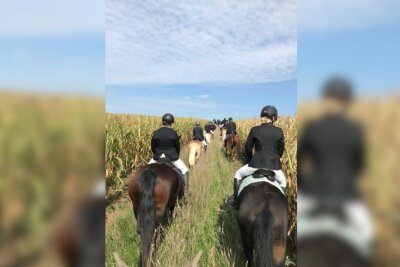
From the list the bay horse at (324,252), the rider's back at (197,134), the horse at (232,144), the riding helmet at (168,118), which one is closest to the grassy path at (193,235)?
the riding helmet at (168,118)

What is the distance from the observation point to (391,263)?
2.23ft

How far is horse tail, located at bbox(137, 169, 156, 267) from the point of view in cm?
402

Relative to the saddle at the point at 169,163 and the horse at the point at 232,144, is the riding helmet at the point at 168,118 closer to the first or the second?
the saddle at the point at 169,163

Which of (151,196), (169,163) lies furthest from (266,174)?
(169,163)

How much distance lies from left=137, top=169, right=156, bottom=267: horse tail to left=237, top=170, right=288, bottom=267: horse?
1.16 meters

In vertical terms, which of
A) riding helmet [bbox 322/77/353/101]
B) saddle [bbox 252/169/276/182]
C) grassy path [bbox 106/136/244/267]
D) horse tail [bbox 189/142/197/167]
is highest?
riding helmet [bbox 322/77/353/101]

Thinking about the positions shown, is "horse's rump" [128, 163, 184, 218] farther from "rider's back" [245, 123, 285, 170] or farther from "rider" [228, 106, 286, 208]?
"rider's back" [245, 123, 285, 170]

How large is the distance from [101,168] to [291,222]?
4150mm

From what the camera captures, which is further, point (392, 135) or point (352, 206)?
point (352, 206)

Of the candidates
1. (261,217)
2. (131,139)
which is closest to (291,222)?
(261,217)

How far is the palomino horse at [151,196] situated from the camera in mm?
4086

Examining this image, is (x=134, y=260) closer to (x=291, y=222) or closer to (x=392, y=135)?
(x=291, y=222)

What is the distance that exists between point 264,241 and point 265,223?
0.18 metres

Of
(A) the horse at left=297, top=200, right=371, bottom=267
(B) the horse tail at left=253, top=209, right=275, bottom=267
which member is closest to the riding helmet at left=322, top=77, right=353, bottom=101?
(A) the horse at left=297, top=200, right=371, bottom=267
